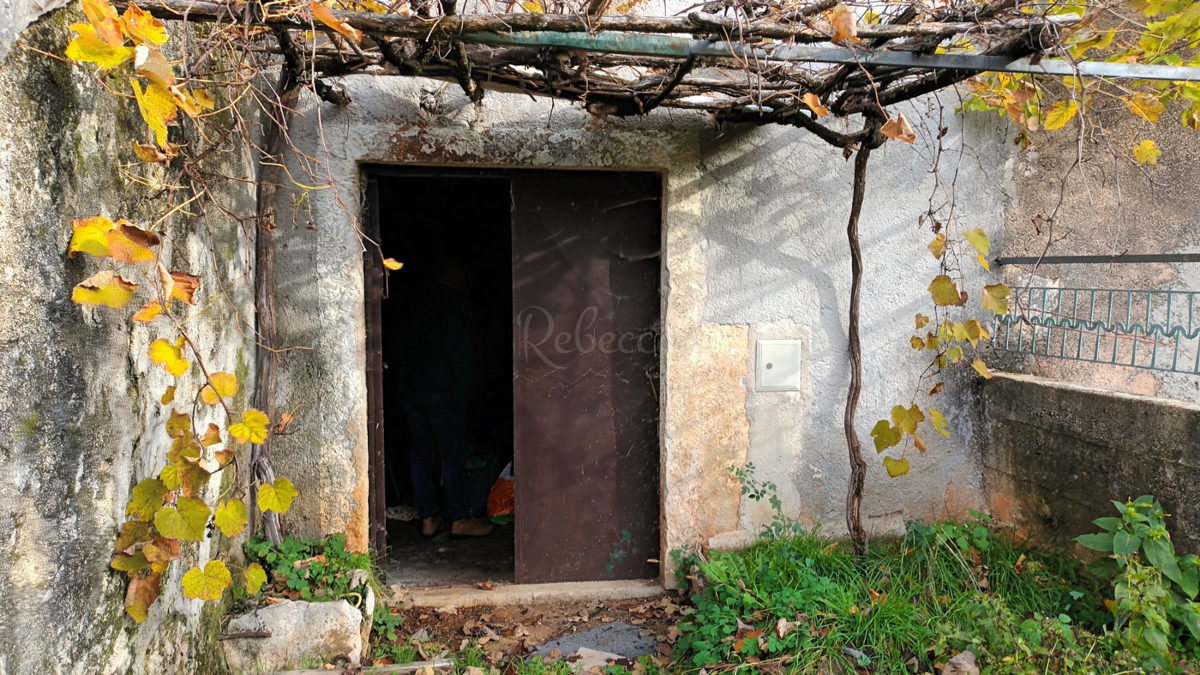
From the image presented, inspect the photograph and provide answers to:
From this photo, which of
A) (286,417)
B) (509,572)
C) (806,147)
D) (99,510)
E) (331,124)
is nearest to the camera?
(99,510)

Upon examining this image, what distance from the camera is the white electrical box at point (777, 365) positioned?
326 cm

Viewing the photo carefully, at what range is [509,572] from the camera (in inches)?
140

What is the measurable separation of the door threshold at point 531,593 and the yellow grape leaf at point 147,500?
62.2 inches

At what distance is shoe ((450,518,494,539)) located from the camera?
418 cm

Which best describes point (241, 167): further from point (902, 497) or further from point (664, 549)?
point (902, 497)

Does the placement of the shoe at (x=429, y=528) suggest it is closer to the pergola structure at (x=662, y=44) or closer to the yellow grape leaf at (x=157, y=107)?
the pergola structure at (x=662, y=44)

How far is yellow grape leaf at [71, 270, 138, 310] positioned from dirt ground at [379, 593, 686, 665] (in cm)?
192

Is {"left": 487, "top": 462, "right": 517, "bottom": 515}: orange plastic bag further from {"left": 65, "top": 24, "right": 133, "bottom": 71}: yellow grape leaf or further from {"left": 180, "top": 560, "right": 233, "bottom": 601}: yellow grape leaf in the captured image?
{"left": 65, "top": 24, "right": 133, "bottom": 71}: yellow grape leaf

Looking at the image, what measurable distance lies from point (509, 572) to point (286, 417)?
64.5 inches

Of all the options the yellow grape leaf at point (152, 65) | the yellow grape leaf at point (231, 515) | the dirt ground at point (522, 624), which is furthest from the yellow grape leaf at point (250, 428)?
the dirt ground at point (522, 624)

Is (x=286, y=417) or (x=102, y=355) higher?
(x=102, y=355)

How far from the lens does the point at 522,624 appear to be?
3119mm

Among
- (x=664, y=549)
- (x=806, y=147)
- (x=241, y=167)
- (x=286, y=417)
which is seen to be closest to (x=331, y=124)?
(x=241, y=167)

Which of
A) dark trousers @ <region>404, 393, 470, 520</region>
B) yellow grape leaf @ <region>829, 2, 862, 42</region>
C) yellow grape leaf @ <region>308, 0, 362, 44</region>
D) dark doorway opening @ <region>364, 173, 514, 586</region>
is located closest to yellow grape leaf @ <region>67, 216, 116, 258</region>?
yellow grape leaf @ <region>308, 0, 362, 44</region>
